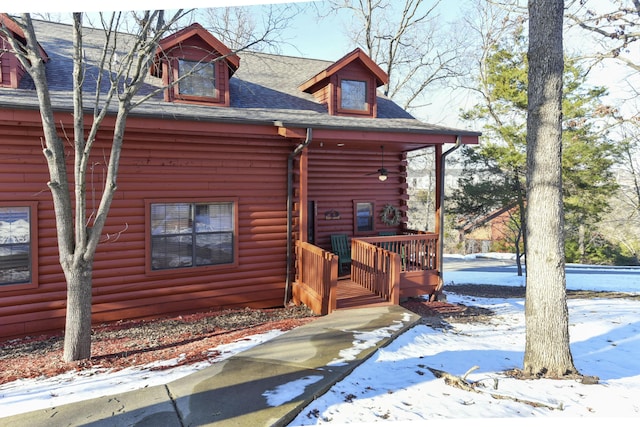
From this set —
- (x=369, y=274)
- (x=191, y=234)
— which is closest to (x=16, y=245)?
(x=191, y=234)

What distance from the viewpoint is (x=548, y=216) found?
4.66 meters

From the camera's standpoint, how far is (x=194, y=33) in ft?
25.0

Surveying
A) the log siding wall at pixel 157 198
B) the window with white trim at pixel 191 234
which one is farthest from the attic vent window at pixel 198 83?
the window with white trim at pixel 191 234

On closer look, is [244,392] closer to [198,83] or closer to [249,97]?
[198,83]

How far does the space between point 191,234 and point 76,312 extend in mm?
2831

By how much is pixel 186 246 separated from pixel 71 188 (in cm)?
218

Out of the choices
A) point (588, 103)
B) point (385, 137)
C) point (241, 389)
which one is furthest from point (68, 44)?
point (588, 103)

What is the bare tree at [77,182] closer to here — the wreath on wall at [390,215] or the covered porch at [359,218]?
the covered porch at [359,218]

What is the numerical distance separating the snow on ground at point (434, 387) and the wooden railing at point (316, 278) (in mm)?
1367

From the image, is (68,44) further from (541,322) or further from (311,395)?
(541,322)

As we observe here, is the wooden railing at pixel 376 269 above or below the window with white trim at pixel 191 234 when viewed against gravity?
below

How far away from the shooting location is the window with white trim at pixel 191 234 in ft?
23.3

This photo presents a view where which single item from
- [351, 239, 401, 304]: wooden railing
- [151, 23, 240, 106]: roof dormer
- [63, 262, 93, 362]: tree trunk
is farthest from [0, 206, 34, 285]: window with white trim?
[351, 239, 401, 304]: wooden railing

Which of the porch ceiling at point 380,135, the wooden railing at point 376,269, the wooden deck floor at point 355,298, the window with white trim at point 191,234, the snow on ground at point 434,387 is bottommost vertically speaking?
the snow on ground at point 434,387
